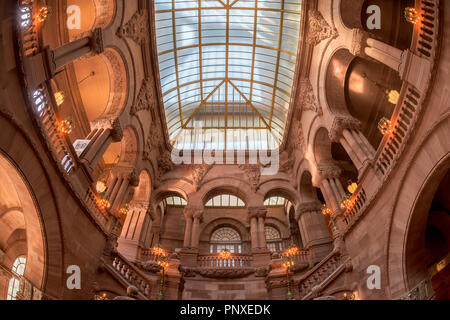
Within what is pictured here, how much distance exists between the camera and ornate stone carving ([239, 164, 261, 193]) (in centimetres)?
1836

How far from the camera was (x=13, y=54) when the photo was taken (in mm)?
6223

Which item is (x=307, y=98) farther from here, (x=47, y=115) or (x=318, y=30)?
(x=47, y=115)

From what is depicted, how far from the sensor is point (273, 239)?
2183cm

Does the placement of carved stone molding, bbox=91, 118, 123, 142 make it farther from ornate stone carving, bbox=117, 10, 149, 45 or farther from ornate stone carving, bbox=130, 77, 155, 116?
ornate stone carving, bbox=117, 10, 149, 45

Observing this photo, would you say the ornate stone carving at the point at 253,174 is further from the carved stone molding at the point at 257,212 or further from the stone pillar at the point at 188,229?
the stone pillar at the point at 188,229

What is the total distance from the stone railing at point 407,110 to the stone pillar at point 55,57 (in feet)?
31.3

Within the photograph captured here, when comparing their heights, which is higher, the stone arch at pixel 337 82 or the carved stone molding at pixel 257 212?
the stone arch at pixel 337 82

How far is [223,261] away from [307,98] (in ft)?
32.5

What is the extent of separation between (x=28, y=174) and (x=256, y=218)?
1256 centimetres

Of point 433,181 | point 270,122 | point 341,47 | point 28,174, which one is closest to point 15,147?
point 28,174

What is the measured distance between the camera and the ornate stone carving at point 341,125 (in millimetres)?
12031

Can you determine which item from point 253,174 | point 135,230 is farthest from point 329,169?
point 135,230

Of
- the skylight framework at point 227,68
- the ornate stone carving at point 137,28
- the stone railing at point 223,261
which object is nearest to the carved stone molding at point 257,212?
the stone railing at point 223,261

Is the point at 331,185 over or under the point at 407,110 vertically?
over
